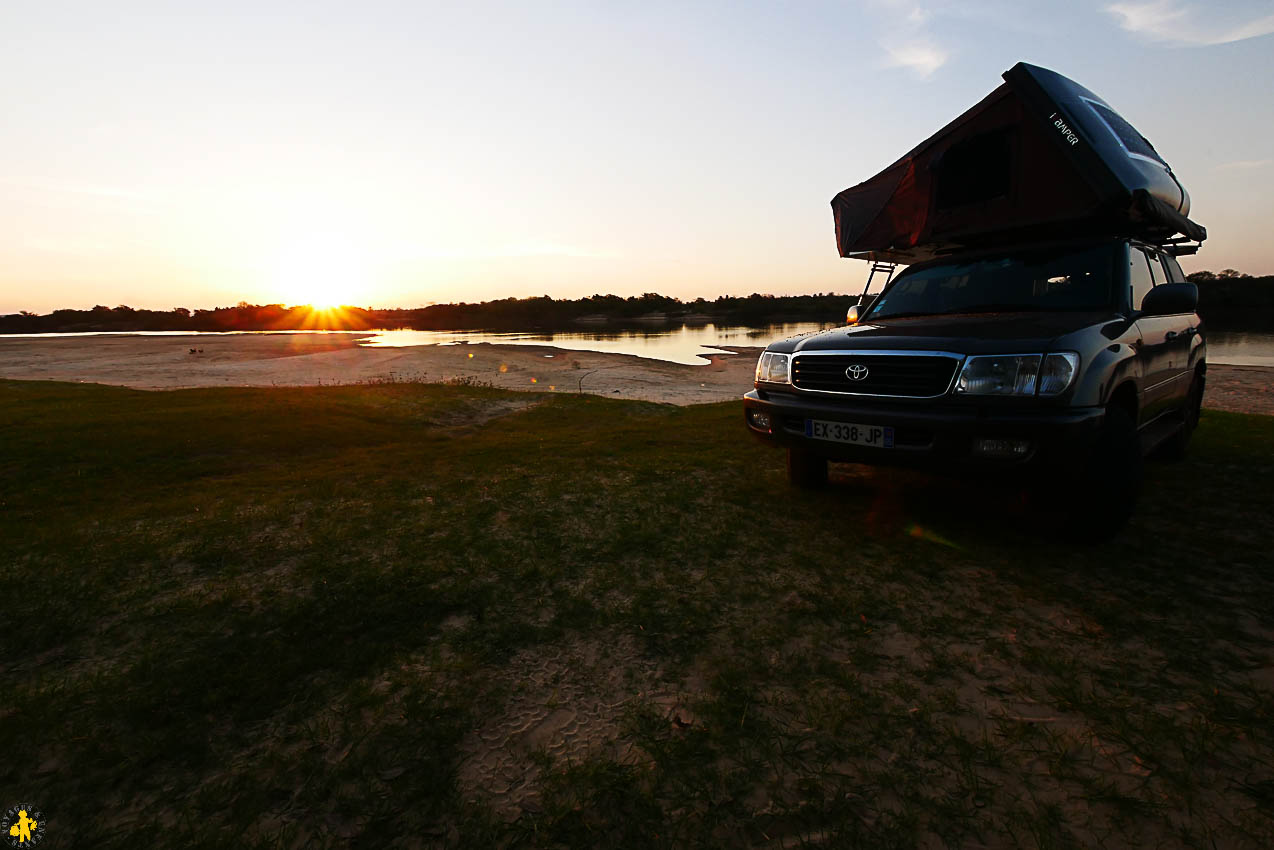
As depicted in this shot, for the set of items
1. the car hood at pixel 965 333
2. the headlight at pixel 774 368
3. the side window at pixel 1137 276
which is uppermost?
the side window at pixel 1137 276

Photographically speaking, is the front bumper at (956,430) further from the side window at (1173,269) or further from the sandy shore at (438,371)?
the sandy shore at (438,371)

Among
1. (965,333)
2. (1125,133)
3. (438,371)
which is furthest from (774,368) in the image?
(438,371)

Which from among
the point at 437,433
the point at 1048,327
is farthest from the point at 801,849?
the point at 437,433

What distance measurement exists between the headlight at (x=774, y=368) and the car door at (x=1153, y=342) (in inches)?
99.1

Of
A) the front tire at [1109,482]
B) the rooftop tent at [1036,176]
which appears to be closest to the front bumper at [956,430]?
the front tire at [1109,482]

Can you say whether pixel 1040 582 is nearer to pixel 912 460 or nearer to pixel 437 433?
pixel 912 460

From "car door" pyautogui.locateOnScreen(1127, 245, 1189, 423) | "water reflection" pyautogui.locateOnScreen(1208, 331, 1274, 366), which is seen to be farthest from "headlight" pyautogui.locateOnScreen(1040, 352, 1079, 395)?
"water reflection" pyautogui.locateOnScreen(1208, 331, 1274, 366)

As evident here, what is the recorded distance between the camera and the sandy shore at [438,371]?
19766mm

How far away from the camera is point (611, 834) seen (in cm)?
167

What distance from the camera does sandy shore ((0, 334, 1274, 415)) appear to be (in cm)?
1977

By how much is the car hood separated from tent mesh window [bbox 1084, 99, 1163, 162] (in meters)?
3.36

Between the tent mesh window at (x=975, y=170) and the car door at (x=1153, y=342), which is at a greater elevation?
the tent mesh window at (x=975, y=170)

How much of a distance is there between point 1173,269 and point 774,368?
4.61 meters

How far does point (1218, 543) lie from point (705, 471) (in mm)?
3833
